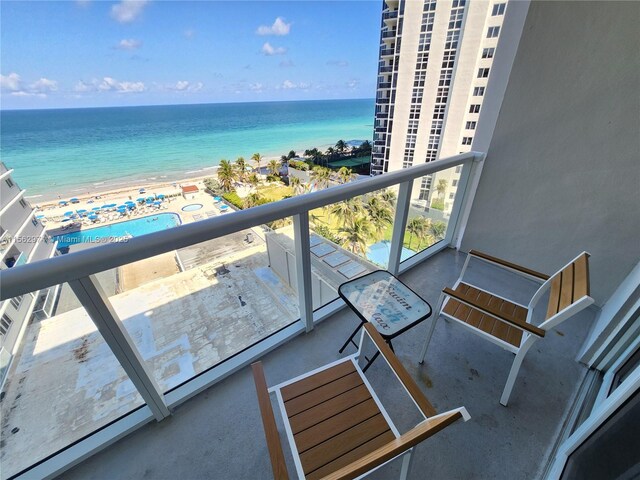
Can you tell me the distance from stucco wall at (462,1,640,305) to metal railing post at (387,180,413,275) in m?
1.04

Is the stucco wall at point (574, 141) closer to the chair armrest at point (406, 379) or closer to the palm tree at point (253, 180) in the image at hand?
the chair armrest at point (406, 379)

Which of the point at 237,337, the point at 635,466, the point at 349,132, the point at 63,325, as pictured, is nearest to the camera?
the point at 635,466

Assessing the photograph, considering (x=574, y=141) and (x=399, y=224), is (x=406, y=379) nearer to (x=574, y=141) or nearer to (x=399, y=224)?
(x=399, y=224)

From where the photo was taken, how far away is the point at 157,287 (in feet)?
6.16

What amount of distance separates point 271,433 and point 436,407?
3.65ft

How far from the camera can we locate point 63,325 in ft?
4.04

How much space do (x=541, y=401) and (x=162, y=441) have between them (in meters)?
2.14

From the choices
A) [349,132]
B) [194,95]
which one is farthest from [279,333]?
[194,95]

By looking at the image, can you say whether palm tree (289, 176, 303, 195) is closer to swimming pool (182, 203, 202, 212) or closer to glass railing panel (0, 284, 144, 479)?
swimming pool (182, 203, 202, 212)

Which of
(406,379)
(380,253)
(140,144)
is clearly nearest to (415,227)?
(380,253)

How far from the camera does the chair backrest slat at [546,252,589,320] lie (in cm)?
120

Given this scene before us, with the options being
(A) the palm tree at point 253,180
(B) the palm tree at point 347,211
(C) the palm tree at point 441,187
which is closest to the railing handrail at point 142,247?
(B) the palm tree at point 347,211

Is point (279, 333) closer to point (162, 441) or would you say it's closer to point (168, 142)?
point (162, 441)

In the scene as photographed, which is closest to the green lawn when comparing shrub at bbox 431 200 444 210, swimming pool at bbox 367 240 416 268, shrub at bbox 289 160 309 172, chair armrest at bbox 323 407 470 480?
shrub at bbox 289 160 309 172
